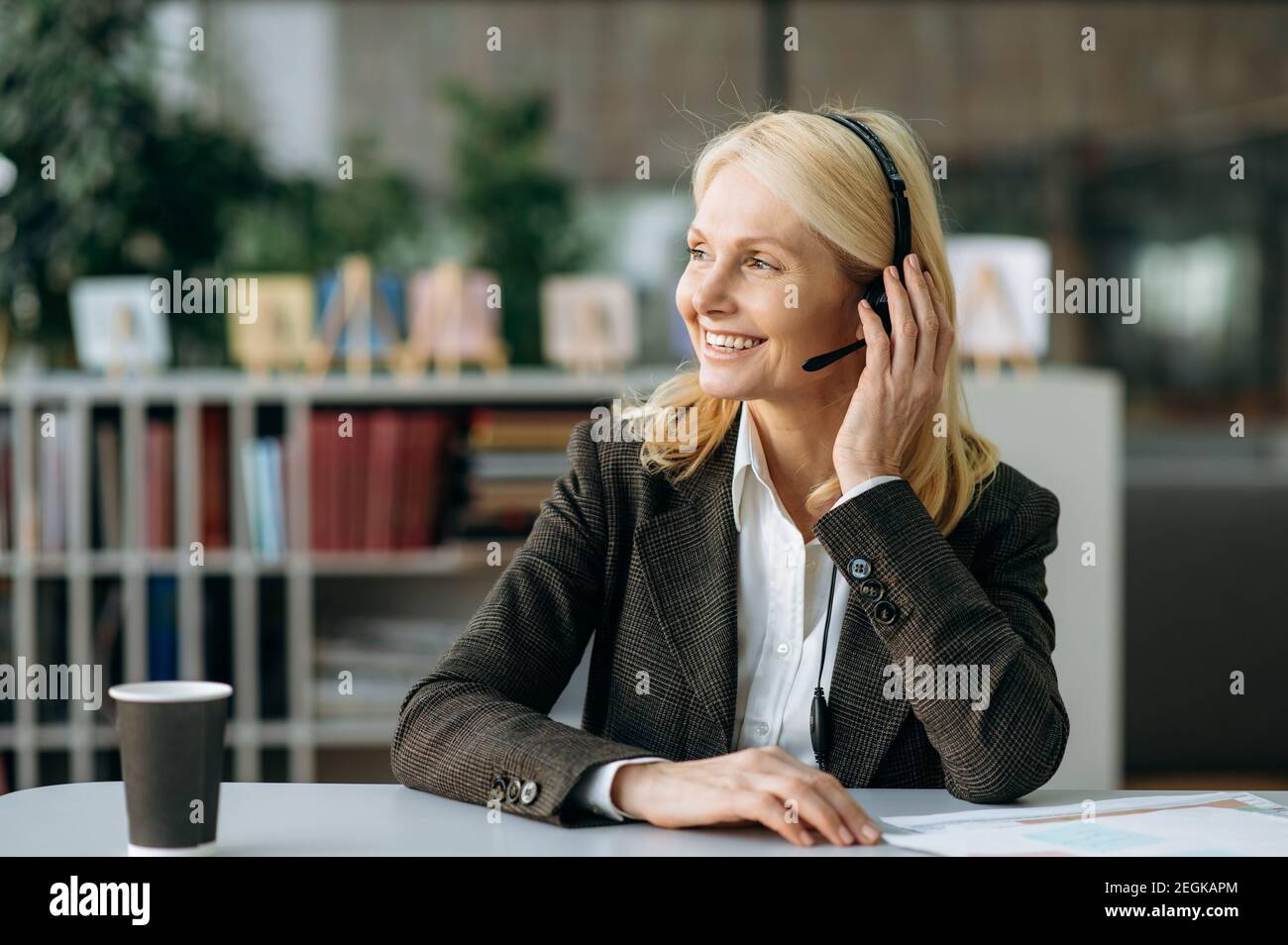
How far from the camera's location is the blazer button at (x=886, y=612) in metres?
1.45

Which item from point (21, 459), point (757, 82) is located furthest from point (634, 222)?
point (21, 459)

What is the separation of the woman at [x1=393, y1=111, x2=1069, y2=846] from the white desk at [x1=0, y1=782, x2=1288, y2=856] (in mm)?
84

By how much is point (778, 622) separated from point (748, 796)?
479 mm

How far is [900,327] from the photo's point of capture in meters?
1.59

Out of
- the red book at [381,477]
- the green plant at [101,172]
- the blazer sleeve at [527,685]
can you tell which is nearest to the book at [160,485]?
the red book at [381,477]

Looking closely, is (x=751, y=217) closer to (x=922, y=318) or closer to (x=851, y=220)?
(x=851, y=220)

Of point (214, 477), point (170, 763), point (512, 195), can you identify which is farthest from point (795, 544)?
point (512, 195)

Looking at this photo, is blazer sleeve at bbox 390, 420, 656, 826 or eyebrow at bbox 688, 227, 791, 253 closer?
blazer sleeve at bbox 390, 420, 656, 826

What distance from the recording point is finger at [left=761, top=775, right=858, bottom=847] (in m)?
1.16

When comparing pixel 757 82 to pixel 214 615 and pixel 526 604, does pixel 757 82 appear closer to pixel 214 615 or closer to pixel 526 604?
pixel 214 615

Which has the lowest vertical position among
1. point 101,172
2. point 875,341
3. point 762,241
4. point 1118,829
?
point 1118,829

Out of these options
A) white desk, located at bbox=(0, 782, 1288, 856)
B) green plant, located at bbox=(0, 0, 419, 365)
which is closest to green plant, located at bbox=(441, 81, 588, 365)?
green plant, located at bbox=(0, 0, 419, 365)

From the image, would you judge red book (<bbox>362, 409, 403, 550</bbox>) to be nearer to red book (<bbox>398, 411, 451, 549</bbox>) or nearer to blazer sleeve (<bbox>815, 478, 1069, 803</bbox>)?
red book (<bbox>398, 411, 451, 549</bbox>)
